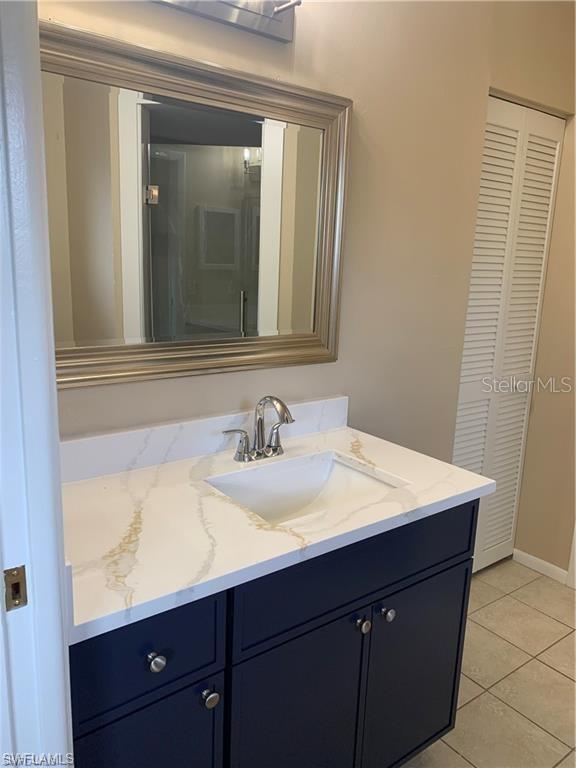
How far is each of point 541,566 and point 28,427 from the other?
284cm

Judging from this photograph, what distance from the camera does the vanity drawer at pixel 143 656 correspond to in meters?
0.96

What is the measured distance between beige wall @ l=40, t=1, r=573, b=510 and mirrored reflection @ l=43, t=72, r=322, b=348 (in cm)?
15

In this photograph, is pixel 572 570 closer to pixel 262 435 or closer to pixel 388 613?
pixel 388 613

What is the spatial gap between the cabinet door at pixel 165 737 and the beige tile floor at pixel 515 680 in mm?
963

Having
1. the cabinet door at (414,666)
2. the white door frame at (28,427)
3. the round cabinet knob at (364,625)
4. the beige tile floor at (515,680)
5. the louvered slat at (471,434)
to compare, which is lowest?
the beige tile floor at (515,680)

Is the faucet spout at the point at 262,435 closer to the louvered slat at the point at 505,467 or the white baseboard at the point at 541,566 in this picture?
the louvered slat at the point at 505,467

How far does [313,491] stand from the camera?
167cm

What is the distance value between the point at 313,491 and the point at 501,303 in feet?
4.68

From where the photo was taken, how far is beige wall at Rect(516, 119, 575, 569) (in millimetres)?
2625

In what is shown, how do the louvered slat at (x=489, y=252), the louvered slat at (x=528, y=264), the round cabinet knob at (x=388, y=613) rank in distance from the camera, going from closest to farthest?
the round cabinet knob at (x=388, y=613), the louvered slat at (x=489, y=252), the louvered slat at (x=528, y=264)

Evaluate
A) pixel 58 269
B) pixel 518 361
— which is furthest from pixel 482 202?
pixel 58 269

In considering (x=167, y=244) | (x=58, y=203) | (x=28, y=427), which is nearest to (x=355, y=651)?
(x=28, y=427)

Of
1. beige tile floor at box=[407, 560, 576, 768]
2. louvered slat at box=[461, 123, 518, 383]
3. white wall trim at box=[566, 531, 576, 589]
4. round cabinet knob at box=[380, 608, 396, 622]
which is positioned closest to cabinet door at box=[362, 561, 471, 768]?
round cabinet knob at box=[380, 608, 396, 622]
